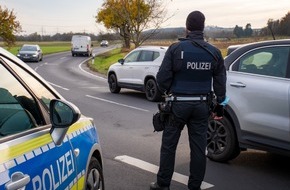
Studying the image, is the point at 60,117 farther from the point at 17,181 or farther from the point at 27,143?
the point at 17,181

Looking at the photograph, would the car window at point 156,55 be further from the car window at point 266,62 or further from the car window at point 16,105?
the car window at point 16,105

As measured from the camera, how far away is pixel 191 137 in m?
4.46

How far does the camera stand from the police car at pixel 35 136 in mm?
2059

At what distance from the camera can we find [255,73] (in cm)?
537

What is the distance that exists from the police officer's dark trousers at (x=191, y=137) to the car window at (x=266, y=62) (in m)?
1.30

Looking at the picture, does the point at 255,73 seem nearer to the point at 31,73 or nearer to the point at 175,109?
the point at 175,109

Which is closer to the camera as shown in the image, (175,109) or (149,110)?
(175,109)

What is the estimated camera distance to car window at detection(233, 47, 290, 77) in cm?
509

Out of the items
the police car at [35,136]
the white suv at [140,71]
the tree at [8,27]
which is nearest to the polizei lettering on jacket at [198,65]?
the police car at [35,136]

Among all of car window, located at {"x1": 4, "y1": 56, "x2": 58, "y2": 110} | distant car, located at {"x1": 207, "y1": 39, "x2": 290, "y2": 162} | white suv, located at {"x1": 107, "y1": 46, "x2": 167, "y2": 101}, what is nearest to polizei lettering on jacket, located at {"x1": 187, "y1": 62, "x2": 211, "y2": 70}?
distant car, located at {"x1": 207, "y1": 39, "x2": 290, "y2": 162}

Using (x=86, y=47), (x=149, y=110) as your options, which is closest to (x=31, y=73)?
(x=149, y=110)

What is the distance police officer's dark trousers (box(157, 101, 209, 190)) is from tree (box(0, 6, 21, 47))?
4517 cm

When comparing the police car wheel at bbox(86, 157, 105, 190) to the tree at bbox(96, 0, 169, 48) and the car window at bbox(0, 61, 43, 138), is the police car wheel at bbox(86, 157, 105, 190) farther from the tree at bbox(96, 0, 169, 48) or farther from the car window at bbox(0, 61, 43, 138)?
the tree at bbox(96, 0, 169, 48)

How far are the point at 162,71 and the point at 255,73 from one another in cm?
162
